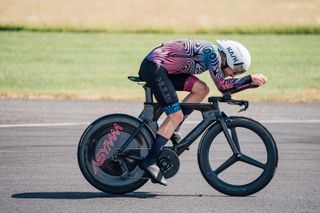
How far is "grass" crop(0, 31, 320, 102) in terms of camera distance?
19.8 meters

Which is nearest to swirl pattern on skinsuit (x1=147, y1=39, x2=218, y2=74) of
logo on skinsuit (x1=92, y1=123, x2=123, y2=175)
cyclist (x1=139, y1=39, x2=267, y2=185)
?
cyclist (x1=139, y1=39, x2=267, y2=185)

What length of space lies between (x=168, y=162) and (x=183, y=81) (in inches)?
31.4

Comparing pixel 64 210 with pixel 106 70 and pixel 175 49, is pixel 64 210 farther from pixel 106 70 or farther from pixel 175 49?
pixel 106 70

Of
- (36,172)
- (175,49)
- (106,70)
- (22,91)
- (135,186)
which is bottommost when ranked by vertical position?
(106,70)

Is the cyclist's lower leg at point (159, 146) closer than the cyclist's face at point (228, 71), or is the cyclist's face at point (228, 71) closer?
the cyclist's lower leg at point (159, 146)

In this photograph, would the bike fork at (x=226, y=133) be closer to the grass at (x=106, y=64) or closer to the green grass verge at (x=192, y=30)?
the grass at (x=106, y=64)

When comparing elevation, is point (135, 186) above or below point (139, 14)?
above

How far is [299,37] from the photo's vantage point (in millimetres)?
34031

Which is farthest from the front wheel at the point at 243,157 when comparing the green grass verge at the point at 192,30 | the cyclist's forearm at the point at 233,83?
the green grass verge at the point at 192,30

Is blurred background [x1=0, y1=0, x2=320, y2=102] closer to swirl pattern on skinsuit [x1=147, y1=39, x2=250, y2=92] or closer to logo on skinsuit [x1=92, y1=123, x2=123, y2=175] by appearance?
logo on skinsuit [x1=92, y1=123, x2=123, y2=175]

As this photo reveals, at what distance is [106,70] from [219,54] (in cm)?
1621

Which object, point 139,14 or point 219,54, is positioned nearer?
point 219,54

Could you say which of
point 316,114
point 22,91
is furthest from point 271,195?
point 22,91

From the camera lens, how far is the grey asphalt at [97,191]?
861 centimetres
